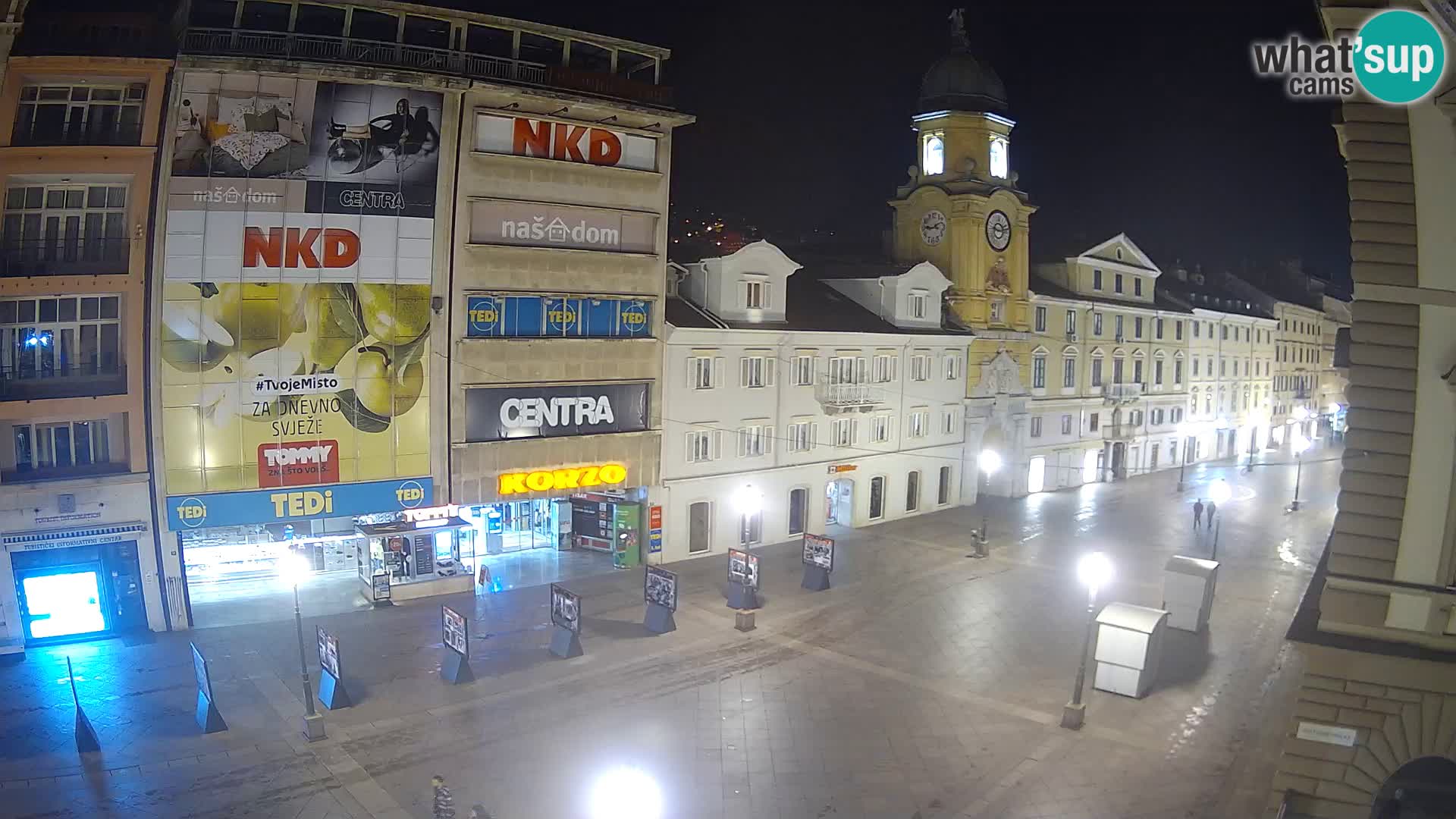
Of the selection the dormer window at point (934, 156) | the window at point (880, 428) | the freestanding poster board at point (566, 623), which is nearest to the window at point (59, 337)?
the freestanding poster board at point (566, 623)

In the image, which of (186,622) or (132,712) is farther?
(186,622)

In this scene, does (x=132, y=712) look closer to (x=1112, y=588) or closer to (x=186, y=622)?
(x=186, y=622)

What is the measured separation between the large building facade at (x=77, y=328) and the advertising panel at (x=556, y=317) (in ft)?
30.4

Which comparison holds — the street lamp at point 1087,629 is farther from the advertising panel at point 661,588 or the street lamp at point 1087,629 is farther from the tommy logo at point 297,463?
the tommy logo at point 297,463

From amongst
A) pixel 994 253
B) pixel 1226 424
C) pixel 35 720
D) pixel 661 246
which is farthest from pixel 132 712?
pixel 1226 424

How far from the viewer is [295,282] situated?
27688 mm

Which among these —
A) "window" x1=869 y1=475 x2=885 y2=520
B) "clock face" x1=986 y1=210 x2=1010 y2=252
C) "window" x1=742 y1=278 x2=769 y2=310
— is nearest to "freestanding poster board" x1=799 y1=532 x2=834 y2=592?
"window" x1=742 y1=278 x2=769 y2=310

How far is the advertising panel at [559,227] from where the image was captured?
3028cm

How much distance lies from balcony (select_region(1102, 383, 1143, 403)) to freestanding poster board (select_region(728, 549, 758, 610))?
34.7m

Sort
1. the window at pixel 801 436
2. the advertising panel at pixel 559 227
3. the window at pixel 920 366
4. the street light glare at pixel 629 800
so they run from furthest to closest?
the window at pixel 920 366, the window at pixel 801 436, the advertising panel at pixel 559 227, the street light glare at pixel 629 800

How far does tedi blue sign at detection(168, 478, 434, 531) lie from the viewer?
89.0 ft

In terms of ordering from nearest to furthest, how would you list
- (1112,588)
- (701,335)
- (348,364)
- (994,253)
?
1. (348,364)
2. (1112,588)
3. (701,335)
4. (994,253)

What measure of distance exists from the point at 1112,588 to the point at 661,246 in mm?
A: 19076

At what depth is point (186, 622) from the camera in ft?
88.9
